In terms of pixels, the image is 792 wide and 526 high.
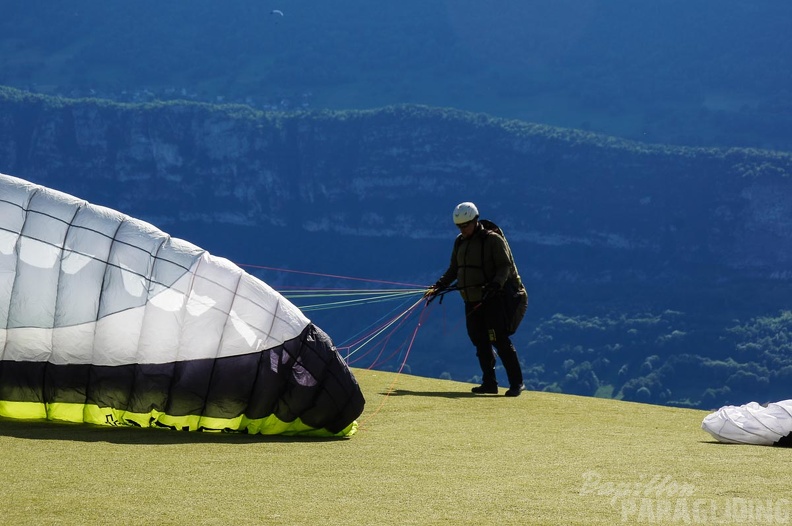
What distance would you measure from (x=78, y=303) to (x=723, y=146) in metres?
174

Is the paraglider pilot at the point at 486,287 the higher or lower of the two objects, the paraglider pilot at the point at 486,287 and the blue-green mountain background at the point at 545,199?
the lower

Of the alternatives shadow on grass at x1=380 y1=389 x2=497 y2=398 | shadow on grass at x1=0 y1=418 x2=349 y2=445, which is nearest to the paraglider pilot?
shadow on grass at x1=380 y1=389 x2=497 y2=398

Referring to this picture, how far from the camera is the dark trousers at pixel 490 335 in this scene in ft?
37.3

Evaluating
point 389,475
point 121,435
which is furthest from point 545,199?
point 389,475

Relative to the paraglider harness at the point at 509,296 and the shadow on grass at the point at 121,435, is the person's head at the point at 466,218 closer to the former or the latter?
the paraglider harness at the point at 509,296

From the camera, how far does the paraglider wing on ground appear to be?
802 centimetres

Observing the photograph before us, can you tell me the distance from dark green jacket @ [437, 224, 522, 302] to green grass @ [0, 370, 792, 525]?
86.8 inches

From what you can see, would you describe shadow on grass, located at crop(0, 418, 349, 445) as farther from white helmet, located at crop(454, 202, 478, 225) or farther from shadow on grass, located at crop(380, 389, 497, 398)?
white helmet, located at crop(454, 202, 478, 225)

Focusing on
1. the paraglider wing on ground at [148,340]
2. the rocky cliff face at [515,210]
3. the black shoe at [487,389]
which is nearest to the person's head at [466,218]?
the black shoe at [487,389]

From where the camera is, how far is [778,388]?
119m

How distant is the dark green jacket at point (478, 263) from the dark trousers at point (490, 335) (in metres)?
0.14

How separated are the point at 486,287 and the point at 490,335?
1.77 feet

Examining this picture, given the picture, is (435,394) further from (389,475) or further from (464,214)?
(389,475)

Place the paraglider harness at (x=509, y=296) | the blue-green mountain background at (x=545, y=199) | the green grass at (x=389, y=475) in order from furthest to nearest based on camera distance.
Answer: the blue-green mountain background at (x=545, y=199)
the paraglider harness at (x=509, y=296)
the green grass at (x=389, y=475)
